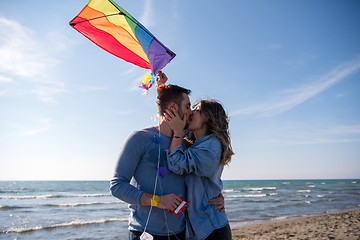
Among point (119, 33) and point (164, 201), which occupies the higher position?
point (119, 33)

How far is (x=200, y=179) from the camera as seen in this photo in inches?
90.2

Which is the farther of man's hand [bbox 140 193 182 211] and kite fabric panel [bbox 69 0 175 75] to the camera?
kite fabric panel [bbox 69 0 175 75]

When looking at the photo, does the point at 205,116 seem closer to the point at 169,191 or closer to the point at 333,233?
the point at 169,191

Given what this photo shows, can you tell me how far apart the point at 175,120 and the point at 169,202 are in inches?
26.1

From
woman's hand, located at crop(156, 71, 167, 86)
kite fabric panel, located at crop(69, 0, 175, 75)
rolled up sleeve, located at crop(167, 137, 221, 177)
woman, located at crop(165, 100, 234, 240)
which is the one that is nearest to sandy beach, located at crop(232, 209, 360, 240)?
woman, located at crop(165, 100, 234, 240)

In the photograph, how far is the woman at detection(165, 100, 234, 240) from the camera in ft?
7.03

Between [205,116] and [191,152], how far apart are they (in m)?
0.44

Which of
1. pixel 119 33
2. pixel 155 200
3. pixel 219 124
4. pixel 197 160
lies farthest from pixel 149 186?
pixel 119 33

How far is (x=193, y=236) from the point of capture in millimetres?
2180

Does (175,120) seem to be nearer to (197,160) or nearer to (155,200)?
(197,160)

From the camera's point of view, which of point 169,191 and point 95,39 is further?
point 95,39

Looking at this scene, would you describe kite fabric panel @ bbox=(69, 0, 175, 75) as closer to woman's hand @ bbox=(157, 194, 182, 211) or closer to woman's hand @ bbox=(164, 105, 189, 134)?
woman's hand @ bbox=(164, 105, 189, 134)

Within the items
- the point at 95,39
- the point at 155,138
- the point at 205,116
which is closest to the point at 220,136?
the point at 205,116

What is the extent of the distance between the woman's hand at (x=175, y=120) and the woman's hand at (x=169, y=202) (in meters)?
0.51
